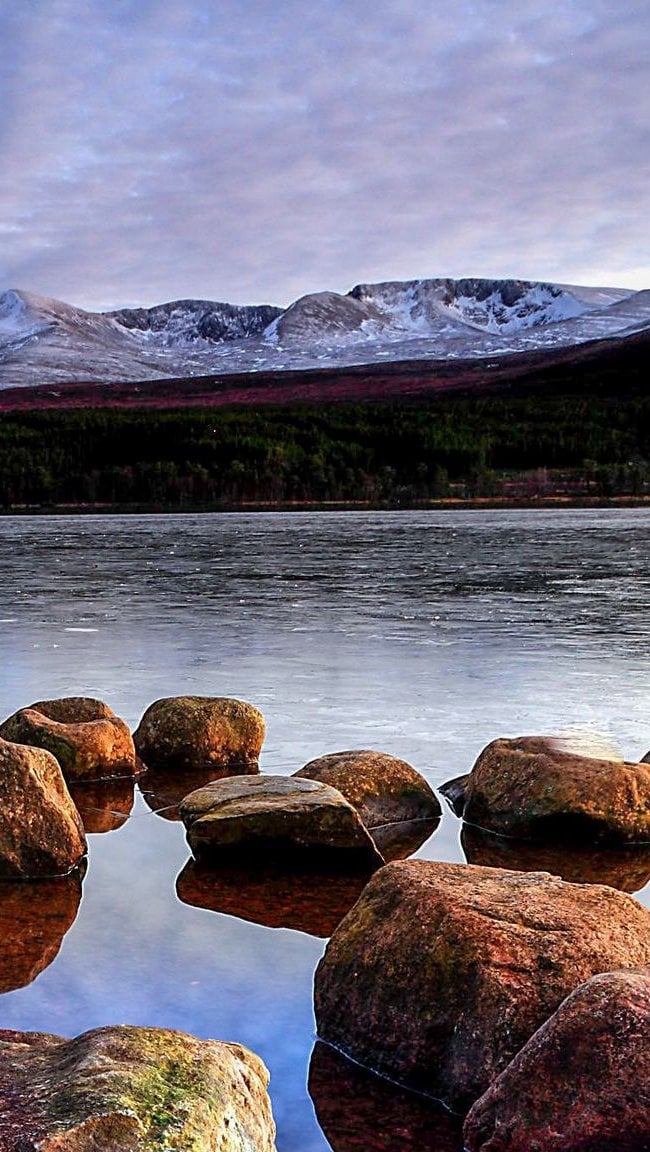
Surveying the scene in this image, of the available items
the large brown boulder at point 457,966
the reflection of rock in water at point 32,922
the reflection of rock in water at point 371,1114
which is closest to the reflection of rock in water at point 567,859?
the large brown boulder at point 457,966

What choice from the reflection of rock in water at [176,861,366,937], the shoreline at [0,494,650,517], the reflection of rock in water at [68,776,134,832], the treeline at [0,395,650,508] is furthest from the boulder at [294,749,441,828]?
the treeline at [0,395,650,508]

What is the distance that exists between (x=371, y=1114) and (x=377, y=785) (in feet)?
13.1

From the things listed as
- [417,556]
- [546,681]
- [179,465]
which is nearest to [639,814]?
[546,681]

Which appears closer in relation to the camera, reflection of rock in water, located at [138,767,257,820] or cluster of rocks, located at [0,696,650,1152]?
cluster of rocks, located at [0,696,650,1152]

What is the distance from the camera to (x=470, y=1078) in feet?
16.6

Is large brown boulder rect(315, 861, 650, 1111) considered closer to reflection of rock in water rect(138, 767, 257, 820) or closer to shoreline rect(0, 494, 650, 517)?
reflection of rock in water rect(138, 767, 257, 820)

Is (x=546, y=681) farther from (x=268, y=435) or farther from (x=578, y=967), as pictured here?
(x=268, y=435)

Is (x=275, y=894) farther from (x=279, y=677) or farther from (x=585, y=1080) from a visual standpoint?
(x=279, y=677)

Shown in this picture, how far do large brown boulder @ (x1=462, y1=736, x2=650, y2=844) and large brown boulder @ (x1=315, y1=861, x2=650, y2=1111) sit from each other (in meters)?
2.58

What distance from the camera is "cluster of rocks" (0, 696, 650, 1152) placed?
3824mm

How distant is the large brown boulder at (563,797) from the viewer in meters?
8.52

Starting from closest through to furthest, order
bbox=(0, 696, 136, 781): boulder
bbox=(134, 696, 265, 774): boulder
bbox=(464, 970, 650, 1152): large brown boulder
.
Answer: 1. bbox=(464, 970, 650, 1152): large brown boulder
2. bbox=(0, 696, 136, 781): boulder
3. bbox=(134, 696, 265, 774): boulder

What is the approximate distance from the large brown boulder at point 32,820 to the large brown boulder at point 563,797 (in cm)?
288

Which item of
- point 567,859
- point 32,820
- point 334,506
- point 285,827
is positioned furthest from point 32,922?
point 334,506
